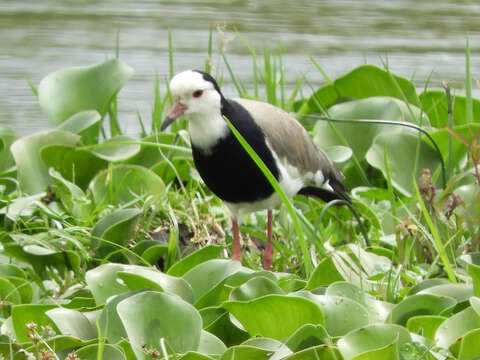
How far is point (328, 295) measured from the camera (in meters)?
2.16

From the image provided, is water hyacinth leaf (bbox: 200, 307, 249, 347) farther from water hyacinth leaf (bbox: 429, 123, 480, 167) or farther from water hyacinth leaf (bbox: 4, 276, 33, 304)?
water hyacinth leaf (bbox: 429, 123, 480, 167)

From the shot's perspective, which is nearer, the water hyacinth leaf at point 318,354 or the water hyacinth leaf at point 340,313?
the water hyacinth leaf at point 318,354

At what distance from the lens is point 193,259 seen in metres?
2.59

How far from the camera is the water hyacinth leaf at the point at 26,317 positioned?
83.8 inches

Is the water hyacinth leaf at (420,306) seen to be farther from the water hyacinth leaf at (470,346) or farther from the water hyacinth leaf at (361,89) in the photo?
the water hyacinth leaf at (361,89)

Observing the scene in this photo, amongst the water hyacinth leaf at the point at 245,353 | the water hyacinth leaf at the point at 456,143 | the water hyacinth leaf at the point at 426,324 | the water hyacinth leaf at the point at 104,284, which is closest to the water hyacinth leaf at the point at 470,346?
the water hyacinth leaf at the point at 426,324

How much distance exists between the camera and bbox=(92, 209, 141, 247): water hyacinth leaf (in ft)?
9.22

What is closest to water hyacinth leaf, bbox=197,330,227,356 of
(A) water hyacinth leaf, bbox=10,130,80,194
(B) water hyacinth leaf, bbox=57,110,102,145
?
(A) water hyacinth leaf, bbox=10,130,80,194

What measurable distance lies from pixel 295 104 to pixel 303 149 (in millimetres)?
1004

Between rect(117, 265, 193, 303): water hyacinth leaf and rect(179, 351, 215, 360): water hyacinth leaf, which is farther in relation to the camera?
rect(117, 265, 193, 303): water hyacinth leaf

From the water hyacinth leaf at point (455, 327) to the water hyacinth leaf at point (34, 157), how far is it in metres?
1.81

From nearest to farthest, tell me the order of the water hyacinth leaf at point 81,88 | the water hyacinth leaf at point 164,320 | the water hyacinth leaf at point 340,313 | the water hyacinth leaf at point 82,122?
the water hyacinth leaf at point 164,320 < the water hyacinth leaf at point 340,313 < the water hyacinth leaf at point 82,122 < the water hyacinth leaf at point 81,88

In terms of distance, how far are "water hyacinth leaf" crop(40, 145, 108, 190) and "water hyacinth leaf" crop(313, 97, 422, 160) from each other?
0.95 meters

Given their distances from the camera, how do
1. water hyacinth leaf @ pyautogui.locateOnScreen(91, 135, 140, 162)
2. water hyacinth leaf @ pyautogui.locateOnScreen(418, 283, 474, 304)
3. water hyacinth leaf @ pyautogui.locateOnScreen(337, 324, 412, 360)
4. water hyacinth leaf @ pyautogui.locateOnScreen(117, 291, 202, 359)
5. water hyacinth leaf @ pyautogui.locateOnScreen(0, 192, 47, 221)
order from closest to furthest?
water hyacinth leaf @ pyautogui.locateOnScreen(337, 324, 412, 360) < water hyacinth leaf @ pyautogui.locateOnScreen(117, 291, 202, 359) < water hyacinth leaf @ pyautogui.locateOnScreen(418, 283, 474, 304) < water hyacinth leaf @ pyautogui.locateOnScreen(0, 192, 47, 221) < water hyacinth leaf @ pyautogui.locateOnScreen(91, 135, 140, 162)
